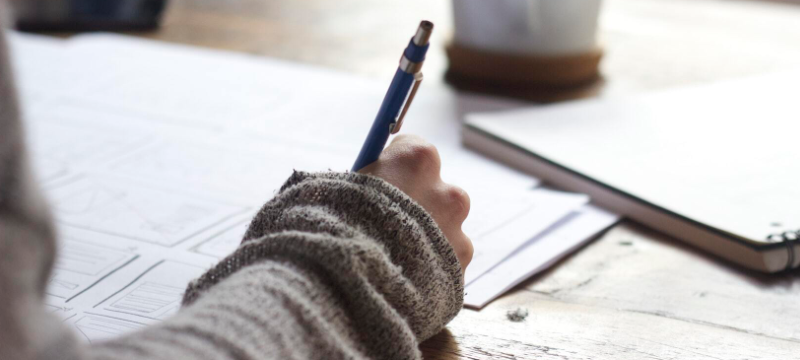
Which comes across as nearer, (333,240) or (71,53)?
(333,240)

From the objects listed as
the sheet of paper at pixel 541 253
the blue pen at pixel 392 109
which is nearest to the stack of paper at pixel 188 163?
the sheet of paper at pixel 541 253

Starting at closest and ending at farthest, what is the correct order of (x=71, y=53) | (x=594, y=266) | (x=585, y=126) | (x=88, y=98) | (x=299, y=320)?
(x=299, y=320)
(x=594, y=266)
(x=585, y=126)
(x=88, y=98)
(x=71, y=53)

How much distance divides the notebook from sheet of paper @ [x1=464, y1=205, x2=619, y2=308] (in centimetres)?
3

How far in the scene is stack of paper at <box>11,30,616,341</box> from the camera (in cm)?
46

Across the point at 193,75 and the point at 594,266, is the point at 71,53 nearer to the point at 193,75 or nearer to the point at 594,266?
the point at 193,75

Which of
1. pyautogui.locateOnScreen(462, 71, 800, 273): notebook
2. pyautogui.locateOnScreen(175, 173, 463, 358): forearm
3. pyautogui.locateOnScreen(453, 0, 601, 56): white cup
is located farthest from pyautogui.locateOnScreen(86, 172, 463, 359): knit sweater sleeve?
pyautogui.locateOnScreen(453, 0, 601, 56): white cup

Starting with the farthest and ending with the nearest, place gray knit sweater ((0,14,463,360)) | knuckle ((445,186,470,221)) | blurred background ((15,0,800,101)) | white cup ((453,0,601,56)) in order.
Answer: blurred background ((15,0,800,101)) < white cup ((453,0,601,56)) < knuckle ((445,186,470,221)) < gray knit sweater ((0,14,463,360))

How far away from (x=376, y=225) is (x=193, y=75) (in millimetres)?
611

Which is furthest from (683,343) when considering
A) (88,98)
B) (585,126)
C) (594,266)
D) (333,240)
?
(88,98)

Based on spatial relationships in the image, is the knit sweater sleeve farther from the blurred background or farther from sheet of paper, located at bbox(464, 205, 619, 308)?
the blurred background

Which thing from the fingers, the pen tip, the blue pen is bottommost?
the fingers

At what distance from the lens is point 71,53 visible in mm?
982

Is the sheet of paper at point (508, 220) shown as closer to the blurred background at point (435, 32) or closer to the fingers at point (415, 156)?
the fingers at point (415, 156)

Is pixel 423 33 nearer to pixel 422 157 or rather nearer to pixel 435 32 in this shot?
pixel 422 157
